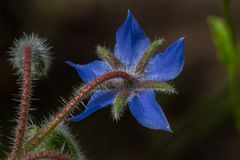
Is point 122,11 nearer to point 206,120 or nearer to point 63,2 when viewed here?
point 63,2

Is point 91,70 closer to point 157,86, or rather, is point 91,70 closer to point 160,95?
point 157,86

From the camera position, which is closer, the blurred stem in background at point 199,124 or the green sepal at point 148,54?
the green sepal at point 148,54

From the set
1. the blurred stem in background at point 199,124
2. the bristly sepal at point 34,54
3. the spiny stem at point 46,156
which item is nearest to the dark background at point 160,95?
the blurred stem in background at point 199,124

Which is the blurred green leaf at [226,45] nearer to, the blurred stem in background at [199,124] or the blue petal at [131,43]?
the blurred stem in background at [199,124]

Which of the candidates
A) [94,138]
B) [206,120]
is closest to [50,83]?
[94,138]

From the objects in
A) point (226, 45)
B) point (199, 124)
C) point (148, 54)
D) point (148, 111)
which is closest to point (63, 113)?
point (148, 111)

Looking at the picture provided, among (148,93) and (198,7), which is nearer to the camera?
(148,93)

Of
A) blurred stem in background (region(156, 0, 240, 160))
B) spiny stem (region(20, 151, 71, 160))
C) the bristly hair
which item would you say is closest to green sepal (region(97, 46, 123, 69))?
the bristly hair
